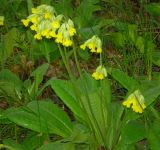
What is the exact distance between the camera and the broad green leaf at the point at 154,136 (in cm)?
219

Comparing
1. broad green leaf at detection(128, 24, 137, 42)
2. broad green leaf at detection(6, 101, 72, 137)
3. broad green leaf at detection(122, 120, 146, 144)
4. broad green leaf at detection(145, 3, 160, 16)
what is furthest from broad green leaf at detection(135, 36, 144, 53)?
broad green leaf at detection(122, 120, 146, 144)

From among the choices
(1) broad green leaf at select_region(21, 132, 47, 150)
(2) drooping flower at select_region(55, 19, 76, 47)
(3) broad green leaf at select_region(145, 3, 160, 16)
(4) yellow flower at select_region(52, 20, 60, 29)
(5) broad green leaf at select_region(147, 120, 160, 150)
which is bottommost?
(1) broad green leaf at select_region(21, 132, 47, 150)

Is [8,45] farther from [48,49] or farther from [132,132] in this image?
[132,132]

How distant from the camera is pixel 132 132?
226 cm

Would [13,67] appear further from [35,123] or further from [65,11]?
[35,123]

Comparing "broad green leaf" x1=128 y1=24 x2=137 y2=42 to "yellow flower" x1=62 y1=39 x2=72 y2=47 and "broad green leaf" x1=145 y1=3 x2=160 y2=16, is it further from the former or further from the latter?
"yellow flower" x1=62 y1=39 x2=72 y2=47

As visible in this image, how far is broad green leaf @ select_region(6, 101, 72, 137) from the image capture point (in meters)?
2.46

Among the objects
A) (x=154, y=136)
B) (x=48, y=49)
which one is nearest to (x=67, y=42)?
(x=154, y=136)

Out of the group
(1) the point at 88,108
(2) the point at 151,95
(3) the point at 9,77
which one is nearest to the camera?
(2) the point at 151,95

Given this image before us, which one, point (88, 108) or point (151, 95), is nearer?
point (151, 95)

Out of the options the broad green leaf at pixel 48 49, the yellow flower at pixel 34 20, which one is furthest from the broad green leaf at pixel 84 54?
the yellow flower at pixel 34 20

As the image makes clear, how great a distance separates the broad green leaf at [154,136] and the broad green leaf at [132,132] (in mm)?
37

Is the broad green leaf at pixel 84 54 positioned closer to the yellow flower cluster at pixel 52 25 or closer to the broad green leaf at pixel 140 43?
the broad green leaf at pixel 140 43

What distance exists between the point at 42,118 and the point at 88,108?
28 centimetres
